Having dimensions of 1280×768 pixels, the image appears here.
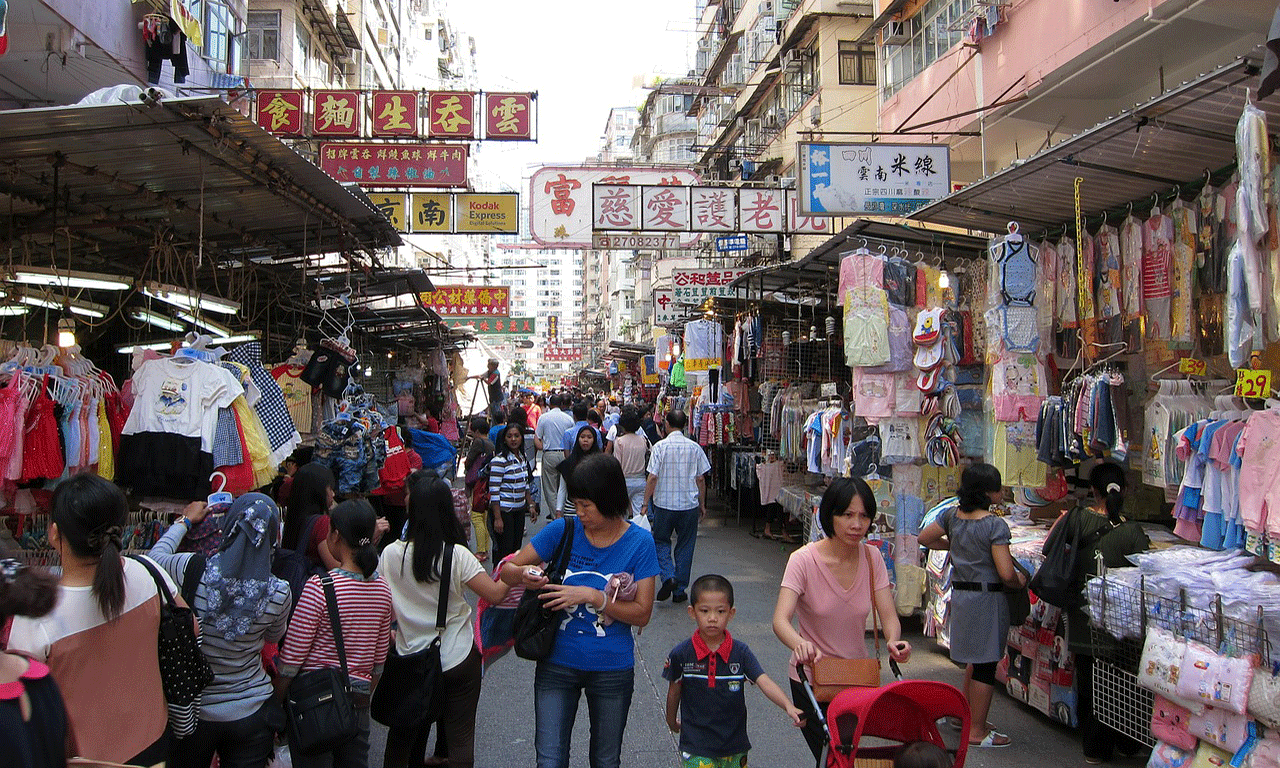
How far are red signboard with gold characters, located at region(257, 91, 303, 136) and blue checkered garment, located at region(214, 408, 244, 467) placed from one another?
320 inches

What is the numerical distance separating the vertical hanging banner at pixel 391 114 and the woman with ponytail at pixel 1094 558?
1039cm

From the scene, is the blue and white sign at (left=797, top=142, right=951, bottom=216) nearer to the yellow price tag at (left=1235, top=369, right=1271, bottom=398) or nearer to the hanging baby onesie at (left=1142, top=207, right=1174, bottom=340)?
the hanging baby onesie at (left=1142, top=207, right=1174, bottom=340)

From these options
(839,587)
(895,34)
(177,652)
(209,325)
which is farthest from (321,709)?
(895,34)

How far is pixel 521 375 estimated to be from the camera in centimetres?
6762

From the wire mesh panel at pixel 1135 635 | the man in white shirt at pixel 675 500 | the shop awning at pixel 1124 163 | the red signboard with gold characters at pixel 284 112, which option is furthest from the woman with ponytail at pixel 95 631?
the red signboard with gold characters at pixel 284 112

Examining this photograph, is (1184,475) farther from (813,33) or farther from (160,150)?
(813,33)

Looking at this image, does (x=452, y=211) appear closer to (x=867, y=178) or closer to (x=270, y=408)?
(x=867, y=178)

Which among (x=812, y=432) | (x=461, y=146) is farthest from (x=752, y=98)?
(x=812, y=432)

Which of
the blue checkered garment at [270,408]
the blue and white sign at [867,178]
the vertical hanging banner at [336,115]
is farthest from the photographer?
the vertical hanging banner at [336,115]

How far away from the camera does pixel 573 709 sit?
3.57m

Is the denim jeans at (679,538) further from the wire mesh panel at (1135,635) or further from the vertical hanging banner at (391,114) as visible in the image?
the vertical hanging banner at (391,114)

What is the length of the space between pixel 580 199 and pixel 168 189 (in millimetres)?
6894

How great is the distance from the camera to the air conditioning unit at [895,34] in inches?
608

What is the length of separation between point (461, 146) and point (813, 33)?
11.7 m
